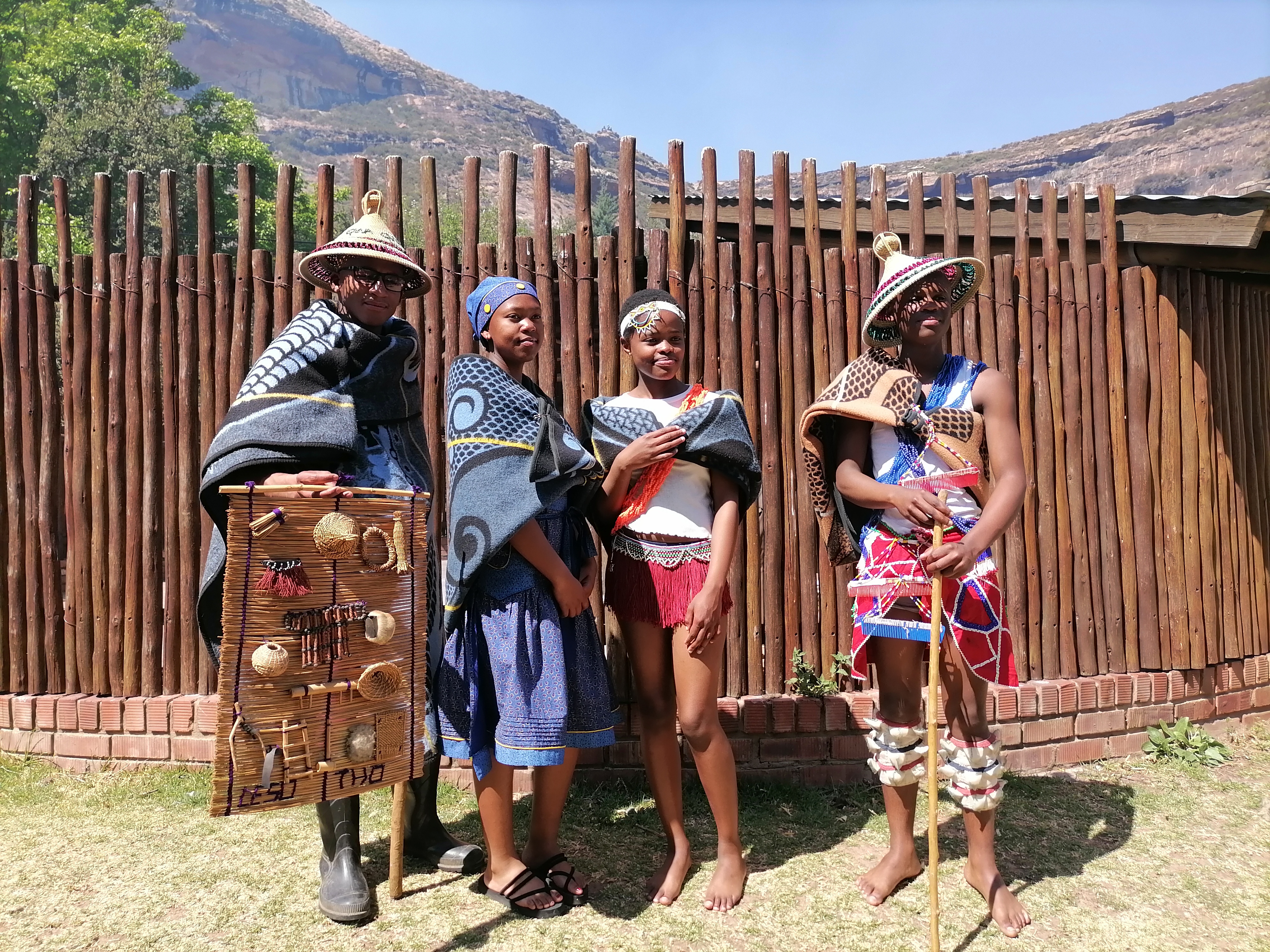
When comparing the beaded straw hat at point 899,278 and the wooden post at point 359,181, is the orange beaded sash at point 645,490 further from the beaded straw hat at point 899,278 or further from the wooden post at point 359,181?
the wooden post at point 359,181

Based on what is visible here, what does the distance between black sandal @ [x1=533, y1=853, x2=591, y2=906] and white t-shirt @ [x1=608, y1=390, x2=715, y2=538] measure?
1.27 meters

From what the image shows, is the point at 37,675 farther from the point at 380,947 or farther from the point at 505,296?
the point at 505,296

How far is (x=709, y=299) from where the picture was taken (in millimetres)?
4430

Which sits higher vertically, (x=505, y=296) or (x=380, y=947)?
(x=505, y=296)

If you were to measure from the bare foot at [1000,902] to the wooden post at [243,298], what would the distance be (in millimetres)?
4052

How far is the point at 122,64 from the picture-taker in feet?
174

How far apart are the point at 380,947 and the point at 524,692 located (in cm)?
95

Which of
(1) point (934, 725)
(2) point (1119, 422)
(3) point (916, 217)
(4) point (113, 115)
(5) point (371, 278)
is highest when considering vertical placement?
(4) point (113, 115)

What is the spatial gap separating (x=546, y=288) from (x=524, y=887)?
2786mm

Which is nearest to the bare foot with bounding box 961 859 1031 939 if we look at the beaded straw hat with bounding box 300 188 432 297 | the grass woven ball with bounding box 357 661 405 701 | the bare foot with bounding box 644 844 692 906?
the bare foot with bounding box 644 844 692 906

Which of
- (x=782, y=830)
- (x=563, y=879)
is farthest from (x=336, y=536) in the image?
(x=782, y=830)

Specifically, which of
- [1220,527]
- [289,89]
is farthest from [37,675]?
[289,89]

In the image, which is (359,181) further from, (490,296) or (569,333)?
(490,296)

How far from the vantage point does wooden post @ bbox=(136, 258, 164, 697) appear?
4496mm
